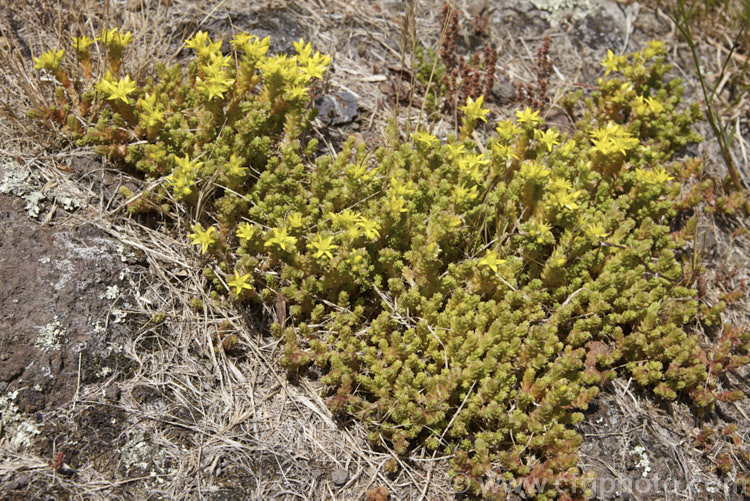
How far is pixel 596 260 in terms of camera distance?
3.49 metres

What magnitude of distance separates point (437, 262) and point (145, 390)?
5.88 feet

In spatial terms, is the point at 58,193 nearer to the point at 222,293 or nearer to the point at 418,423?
the point at 222,293

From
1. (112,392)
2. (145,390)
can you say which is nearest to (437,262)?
(145,390)

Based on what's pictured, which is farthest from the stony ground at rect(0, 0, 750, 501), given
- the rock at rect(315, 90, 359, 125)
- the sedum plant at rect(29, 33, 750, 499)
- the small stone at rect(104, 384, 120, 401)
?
the rock at rect(315, 90, 359, 125)

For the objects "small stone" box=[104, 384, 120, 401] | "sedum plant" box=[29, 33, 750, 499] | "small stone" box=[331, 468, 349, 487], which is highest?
"sedum plant" box=[29, 33, 750, 499]

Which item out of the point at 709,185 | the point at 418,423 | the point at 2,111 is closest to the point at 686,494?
the point at 418,423

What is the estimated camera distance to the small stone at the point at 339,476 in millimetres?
2826

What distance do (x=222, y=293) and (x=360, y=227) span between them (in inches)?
36.9

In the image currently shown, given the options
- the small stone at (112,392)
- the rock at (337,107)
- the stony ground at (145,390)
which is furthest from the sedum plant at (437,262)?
the small stone at (112,392)

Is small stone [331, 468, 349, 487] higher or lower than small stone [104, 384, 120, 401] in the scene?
lower

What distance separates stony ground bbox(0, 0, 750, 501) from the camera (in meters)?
2.62

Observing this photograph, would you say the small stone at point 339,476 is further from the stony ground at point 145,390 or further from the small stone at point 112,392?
the small stone at point 112,392

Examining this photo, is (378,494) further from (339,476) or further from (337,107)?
(337,107)

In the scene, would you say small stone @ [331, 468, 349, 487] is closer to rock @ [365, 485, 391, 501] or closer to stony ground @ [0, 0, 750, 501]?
stony ground @ [0, 0, 750, 501]
